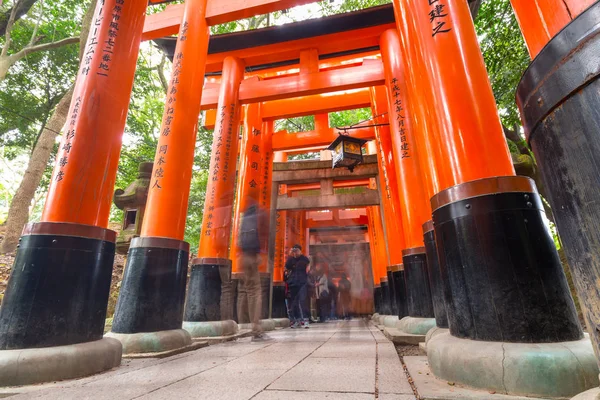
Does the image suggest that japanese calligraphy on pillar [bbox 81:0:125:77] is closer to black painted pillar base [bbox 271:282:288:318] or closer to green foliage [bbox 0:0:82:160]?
black painted pillar base [bbox 271:282:288:318]

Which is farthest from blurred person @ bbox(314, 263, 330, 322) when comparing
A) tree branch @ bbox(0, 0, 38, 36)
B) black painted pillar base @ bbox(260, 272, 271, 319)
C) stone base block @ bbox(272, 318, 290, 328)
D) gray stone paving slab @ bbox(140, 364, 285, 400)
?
tree branch @ bbox(0, 0, 38, 36)

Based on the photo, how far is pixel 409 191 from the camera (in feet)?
15.4

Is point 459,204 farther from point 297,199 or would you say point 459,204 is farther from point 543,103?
point 297,199

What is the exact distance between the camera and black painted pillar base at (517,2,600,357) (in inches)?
25.8

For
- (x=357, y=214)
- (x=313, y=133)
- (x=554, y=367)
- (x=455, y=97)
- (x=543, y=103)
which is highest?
(x=313, y=133)

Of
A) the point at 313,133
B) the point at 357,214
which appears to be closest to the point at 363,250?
the point at 357,214

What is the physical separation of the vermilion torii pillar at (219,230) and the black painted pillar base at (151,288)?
2.97 feet

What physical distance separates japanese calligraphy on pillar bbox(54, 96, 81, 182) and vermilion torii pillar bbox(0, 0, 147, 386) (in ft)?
0.03

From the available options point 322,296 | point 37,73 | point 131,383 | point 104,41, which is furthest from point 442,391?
point 37,73

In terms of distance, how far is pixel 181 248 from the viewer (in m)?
3.73

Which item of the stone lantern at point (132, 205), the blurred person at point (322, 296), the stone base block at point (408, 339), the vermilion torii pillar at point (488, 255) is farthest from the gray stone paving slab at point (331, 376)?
the blurred person at point (322, 296)

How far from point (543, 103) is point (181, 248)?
3.71 meters

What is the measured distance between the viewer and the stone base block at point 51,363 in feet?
6.60

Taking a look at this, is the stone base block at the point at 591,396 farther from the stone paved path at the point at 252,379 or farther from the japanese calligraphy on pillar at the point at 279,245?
the japanese calligraphy on pillar at the point at 279,245
